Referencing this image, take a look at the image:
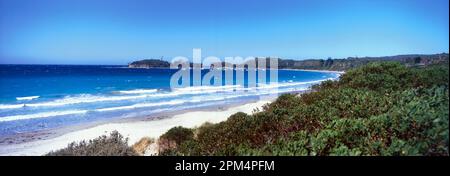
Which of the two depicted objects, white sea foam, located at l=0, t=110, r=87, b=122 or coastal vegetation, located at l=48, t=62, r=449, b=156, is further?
white sea foam, located at l=0, t=110, r=87, b=122

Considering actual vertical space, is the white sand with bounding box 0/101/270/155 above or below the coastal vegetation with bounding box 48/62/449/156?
below

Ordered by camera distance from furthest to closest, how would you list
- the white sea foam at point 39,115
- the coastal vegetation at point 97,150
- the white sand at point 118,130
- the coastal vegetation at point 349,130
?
the white sea foam at point 39,115 < the white sand at point 118,130 < the coastal vegetation at point 97,150 < the coastal vegetation at point 349,130

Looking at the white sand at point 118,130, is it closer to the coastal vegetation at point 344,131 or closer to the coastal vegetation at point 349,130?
the coastal vegetation at point 344,131

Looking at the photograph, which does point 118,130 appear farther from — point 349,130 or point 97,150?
point 349,130

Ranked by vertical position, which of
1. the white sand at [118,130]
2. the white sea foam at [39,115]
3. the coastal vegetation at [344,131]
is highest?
the coastal vegetation at [344,131]

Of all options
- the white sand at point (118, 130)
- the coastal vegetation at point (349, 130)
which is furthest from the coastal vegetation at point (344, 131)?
the white sand at point (118, 130)

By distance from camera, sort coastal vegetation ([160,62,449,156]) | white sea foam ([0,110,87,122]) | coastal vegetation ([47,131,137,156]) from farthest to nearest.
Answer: white sea foam ([0,110,87,122]) → coastal vegetation ([47,131,137,156]) → coastal vegetation ([160,62,449,156])

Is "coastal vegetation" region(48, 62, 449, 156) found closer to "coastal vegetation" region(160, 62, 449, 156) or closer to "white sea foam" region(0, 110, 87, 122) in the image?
"coastal vegetation" region(160, 62, 449, 156)

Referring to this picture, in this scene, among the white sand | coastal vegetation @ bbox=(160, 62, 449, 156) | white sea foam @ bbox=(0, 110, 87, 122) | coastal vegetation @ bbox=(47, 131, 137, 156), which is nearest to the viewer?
coastal vegetation @ bbox=(160, 62, 449, 156)

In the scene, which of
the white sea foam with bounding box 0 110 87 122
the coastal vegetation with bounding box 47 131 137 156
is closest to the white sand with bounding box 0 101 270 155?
the coastal vegetation with bounding box 47 131 137 156

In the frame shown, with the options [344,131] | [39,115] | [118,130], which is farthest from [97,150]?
[39,115]

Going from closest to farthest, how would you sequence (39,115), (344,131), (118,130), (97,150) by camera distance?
1. (344,131)
2. (97,150)
3. (118,130)
4. (39,115)

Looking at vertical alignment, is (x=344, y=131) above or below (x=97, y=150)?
above
